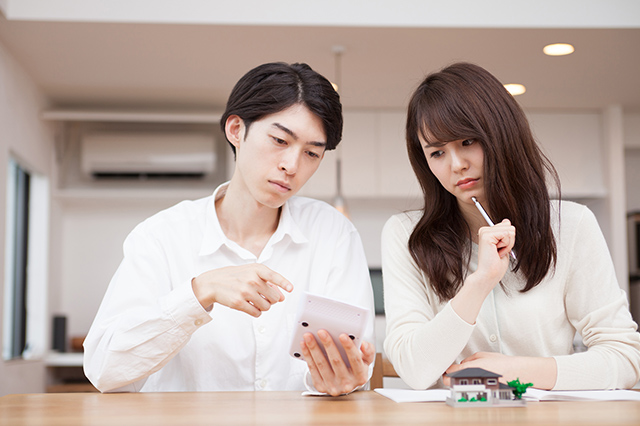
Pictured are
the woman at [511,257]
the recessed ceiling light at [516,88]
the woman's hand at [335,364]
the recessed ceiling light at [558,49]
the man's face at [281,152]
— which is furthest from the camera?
the recessed ceiling light at [516,88]

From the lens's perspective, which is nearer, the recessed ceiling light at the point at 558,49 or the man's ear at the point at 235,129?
the man's ear at the point at 235,129

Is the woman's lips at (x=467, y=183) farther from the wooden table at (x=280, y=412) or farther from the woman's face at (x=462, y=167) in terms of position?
the wooden table at (x=280, y=412)

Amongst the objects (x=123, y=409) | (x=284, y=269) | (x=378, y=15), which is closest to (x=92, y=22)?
(x=378, y=15)

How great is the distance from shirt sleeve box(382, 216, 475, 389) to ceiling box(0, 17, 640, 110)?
2126 mm

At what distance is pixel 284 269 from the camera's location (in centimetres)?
166

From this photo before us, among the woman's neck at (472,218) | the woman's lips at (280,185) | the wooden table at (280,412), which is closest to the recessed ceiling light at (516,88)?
the woman's neck at (472,218)

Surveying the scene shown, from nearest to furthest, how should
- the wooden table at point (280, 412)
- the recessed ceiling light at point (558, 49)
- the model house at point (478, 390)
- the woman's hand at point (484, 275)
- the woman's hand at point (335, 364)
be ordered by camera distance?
1. the wooden table at point (280, 412)
2. the model house at point (478, 390)
3. the woman's hand at point (335, 364)
4. the woman's hand at point (484, 275)
5. the recessed ceiling light at point (558, 49)

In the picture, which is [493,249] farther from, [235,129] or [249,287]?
[235,129]

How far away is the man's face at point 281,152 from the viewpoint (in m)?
1.56

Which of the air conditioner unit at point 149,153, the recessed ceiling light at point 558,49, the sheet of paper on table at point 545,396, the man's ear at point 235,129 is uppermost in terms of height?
the recessed ceiling light at point 558,49

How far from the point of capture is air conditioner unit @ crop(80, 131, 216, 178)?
15.2 ft

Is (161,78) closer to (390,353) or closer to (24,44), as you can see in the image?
(24,44)

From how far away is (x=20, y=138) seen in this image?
3.85m

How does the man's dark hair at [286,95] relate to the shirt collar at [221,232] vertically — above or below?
above
